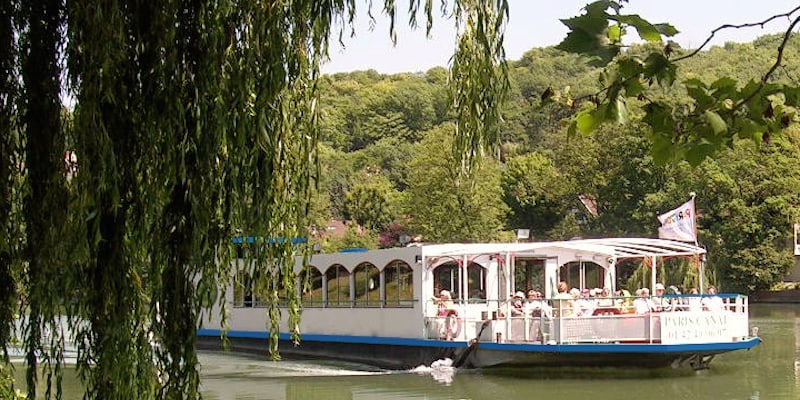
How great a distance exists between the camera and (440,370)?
20.7 metres

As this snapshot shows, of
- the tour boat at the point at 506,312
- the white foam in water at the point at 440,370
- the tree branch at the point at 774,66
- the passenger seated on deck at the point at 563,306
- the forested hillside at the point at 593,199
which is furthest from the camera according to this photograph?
the forested hillside at the point at 593,199

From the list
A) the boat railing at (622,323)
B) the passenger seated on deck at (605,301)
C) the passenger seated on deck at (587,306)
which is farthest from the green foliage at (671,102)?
the passenger seated on deck at (605,301)

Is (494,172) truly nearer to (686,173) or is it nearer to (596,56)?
(686,173)

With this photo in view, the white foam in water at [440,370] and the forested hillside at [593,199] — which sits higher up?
the forested hillside at [593,199]

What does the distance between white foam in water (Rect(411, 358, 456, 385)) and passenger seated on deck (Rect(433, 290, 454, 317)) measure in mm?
825

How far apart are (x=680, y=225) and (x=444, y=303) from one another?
16.1 ft

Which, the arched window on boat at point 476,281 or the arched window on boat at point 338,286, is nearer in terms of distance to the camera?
the arched window on boat at point 476,281

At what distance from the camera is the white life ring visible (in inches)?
830

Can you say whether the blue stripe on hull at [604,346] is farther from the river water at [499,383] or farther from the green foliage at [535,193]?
the green foliage at [535,193]

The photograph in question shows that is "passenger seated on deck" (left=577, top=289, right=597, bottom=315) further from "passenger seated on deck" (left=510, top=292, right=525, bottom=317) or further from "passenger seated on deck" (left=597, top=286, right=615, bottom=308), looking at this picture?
"passenger seated on deck" (left=510, top=292, right=525, bottom=317)

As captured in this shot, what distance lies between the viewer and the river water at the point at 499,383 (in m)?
18.6

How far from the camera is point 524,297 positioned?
20656mm

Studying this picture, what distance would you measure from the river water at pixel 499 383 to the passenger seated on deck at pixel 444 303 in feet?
3.25

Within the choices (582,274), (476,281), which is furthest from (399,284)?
(582,274)
